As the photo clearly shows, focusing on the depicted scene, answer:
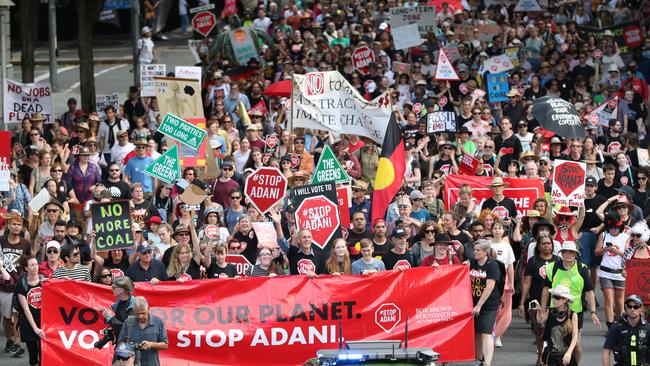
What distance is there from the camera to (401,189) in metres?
19.8

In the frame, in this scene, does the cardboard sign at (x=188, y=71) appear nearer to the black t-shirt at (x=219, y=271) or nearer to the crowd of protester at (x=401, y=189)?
the crowd of protester at (x=401, y=189)

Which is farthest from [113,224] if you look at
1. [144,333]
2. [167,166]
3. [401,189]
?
[401,189]

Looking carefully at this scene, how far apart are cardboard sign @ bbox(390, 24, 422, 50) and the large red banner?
12.9 metres

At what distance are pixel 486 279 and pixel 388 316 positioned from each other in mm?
1111

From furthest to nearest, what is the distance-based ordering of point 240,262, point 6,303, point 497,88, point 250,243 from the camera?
point 497,88 → point 250,243 → point 6,303 → point 240,262

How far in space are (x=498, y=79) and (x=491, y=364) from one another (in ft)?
33.5

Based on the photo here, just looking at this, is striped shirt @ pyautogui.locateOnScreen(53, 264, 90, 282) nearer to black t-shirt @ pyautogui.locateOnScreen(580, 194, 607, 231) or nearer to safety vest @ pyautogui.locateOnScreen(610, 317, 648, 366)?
safety vest @ pyautogui.locateOnScreen(610, 317, 648, 366)

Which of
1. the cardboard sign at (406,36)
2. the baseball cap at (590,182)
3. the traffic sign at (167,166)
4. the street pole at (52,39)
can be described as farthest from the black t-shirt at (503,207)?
the street pole at (52,39)

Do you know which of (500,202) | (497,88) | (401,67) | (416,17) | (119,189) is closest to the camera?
(500,202)

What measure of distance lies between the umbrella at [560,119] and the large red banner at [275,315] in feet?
22.8

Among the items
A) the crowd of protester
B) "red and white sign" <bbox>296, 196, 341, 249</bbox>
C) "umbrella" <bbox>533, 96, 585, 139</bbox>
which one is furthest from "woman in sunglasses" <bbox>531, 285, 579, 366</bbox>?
"umbrella" <bbox>533, 96, 585, 139</bbox>

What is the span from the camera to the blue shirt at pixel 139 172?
68.8 feet

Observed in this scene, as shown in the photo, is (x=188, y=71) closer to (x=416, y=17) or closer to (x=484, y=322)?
(x=416, y=17)

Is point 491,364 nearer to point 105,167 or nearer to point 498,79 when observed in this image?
point 105,167
